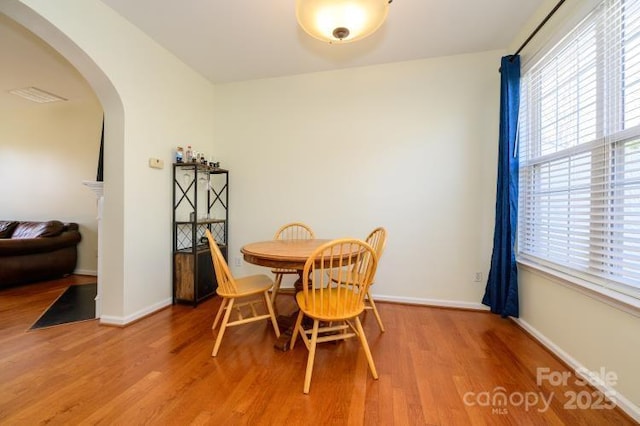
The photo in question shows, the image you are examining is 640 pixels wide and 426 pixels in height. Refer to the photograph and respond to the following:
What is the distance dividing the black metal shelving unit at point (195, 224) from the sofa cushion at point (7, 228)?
3.23 meters

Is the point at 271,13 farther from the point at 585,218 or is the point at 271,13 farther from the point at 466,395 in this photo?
the point at 466,395

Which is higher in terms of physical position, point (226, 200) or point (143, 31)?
point (143, 31)

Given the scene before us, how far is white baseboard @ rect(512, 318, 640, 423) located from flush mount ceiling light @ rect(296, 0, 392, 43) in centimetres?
241

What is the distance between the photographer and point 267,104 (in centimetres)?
326

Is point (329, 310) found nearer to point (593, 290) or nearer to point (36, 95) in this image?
point (593, 290)

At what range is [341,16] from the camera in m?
1.44

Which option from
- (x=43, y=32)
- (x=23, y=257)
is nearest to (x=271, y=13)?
(x=43, y=32)

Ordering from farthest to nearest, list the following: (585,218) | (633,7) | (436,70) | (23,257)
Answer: (23,257)
(436,70)
(585,218)
(633,7)

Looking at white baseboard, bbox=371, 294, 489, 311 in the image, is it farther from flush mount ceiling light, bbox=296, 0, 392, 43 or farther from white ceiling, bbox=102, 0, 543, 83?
white ceiling, bbox=102, 0, 543, 83

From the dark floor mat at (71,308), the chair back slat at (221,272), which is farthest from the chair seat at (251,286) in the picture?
the dark floor mat at (71,308)

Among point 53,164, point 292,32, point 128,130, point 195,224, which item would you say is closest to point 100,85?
point 128,130

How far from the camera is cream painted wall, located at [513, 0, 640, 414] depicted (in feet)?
4.33

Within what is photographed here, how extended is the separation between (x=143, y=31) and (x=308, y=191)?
2.20m

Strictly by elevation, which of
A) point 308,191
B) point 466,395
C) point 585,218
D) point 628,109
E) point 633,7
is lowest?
point 466,395
